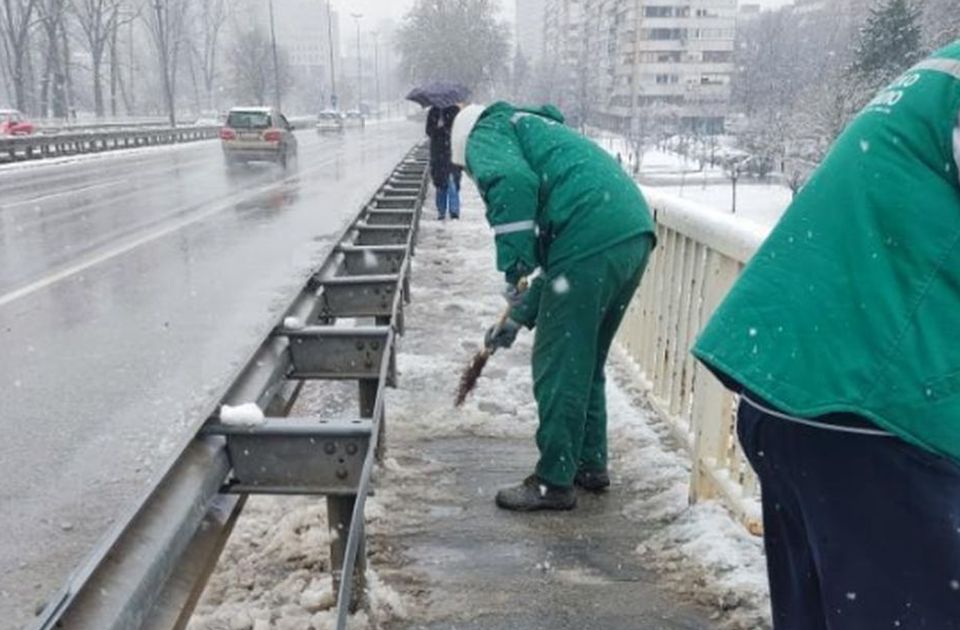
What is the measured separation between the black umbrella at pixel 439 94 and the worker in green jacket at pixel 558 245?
120 inches

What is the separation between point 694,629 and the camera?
111 inches

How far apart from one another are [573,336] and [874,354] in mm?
2045

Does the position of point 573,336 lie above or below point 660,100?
below

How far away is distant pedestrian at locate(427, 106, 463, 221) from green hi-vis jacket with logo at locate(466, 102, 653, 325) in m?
7.11

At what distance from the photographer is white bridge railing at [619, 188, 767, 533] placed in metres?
3.32

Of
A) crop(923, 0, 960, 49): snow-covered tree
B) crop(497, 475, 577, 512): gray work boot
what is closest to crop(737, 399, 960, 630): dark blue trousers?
crop(497, 475, 577, 512): gray work boot

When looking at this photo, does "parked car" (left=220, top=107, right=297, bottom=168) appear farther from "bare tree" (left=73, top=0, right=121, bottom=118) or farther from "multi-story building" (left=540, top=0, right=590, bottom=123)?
"multi-story building" (left=540, top=0, right=590, bottom=123)

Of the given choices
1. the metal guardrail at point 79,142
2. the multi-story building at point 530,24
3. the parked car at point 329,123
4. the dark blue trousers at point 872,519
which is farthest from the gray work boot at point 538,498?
the multi-story building at point 530,24

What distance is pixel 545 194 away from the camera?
11.5 ft

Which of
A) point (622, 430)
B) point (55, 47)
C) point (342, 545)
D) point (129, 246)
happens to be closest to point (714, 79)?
point (55, 47)

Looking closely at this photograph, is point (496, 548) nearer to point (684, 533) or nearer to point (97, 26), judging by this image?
point (684, 533)

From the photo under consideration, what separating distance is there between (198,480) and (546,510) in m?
1.86

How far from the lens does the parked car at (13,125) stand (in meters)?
31.3

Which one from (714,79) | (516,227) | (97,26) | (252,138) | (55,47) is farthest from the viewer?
(714,79)
